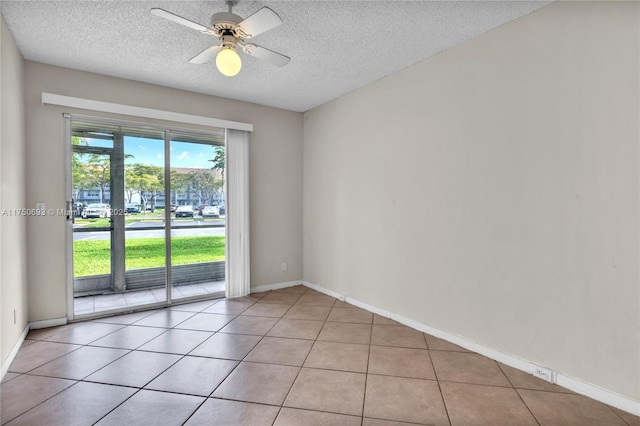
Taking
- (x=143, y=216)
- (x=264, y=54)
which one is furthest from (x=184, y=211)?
(x=264, y=54)

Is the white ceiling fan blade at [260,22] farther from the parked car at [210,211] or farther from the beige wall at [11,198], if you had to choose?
the parked car at [210,211]

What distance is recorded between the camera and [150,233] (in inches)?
152

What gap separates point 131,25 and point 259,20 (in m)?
1.20

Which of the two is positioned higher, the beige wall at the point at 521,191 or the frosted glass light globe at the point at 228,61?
the frosted glass light globe at the point at 228,61

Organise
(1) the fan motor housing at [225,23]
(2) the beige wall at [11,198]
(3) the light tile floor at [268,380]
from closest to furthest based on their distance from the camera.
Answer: (3) the light tile floor at [268,380]
(1) the fan motor housing at [225,23]
(2) the beige wall at [11,198]

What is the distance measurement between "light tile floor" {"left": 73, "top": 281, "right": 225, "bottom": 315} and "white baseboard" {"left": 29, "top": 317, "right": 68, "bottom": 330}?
0.48ft

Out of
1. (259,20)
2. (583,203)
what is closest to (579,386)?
(583,203)

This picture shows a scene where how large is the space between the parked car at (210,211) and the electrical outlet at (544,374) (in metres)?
3.73

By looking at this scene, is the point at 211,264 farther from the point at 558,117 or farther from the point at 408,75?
the point at 558,117

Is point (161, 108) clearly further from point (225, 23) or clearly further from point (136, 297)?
point (136, 297)

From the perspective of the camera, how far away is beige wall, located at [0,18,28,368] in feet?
7.56

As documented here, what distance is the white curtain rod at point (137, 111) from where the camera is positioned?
3.13 metres

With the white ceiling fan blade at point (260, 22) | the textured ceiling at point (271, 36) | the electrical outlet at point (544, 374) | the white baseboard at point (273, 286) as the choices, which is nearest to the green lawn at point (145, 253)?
the white baseboard at point (273, 286)

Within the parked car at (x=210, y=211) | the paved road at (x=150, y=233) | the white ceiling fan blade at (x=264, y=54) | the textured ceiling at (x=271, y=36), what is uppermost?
the textured ceiling at (x=271, y=36)
